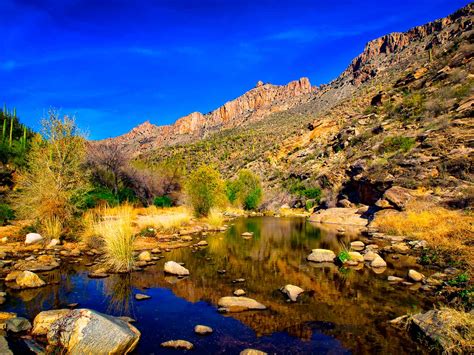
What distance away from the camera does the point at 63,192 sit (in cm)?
1430

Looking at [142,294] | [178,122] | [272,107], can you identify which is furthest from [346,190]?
[178,122]

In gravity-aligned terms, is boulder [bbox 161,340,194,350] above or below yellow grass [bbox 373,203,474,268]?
above

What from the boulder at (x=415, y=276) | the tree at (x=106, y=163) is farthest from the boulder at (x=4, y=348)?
the tree at (x=106, y=163)

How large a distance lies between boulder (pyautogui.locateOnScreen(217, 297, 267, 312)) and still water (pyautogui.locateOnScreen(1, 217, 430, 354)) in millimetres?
203

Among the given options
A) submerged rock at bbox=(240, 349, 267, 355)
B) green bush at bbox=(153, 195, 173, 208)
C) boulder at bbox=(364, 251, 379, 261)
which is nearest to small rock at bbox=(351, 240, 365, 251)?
boulder at bbox=(364, 251, 379, 261)

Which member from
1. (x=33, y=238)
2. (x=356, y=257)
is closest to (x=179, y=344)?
(x=356, y=257)

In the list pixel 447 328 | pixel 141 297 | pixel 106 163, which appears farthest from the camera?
pixel 106 163

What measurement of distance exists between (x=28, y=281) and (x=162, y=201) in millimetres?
23632

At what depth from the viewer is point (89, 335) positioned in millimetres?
4828

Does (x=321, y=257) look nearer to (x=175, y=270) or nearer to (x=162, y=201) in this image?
(x=175, y=270)

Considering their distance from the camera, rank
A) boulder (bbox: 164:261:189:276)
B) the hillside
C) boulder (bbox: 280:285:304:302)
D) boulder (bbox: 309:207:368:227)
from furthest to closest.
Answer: boulder (bbox: 309:207:368:227)
the hillside
boulder (bbox: 164:261:189:276)
boulder (bbox: 280:285:304:302)

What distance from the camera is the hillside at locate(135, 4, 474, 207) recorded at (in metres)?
23.3

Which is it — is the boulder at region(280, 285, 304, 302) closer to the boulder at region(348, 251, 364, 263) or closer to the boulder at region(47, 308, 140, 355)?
the boulder at region(47, 308, 140, 355)

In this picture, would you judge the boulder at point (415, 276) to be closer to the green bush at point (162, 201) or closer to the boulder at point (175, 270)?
the boulder at point (175, 270)
